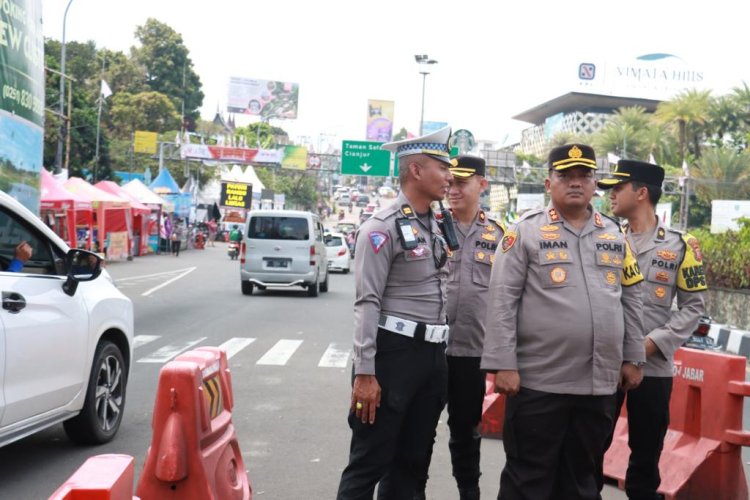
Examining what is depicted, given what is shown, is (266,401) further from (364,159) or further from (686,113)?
(686,113)

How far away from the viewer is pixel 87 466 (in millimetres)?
2793

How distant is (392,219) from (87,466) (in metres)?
1.88

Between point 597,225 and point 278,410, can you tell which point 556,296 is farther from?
point 278,410

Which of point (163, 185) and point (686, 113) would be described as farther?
point (686, 113)

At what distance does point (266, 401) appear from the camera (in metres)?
8.42

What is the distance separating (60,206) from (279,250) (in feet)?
28.6

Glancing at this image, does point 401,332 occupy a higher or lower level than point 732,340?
higher

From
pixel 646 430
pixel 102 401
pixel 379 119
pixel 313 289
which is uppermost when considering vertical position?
pixel 379 119

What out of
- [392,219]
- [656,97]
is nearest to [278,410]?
[392,219]

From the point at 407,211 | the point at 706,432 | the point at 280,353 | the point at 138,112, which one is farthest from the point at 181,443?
the point at 138,112

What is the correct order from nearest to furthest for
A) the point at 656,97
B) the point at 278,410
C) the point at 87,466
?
the point at 87,466 < the point at 278,410 < the point at 656,97

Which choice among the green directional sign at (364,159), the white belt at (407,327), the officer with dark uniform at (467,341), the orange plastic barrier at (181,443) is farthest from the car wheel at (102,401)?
the green directional sign at (364,159)

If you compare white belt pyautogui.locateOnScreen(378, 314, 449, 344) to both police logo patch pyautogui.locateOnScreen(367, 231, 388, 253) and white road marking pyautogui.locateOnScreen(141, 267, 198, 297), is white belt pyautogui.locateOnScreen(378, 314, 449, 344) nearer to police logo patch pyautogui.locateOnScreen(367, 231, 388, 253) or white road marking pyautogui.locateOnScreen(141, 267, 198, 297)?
police logo patch pyautogui.locateOnScreen(367, 231, 388, 253)

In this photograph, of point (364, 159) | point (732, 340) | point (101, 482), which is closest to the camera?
point (101, 482)
